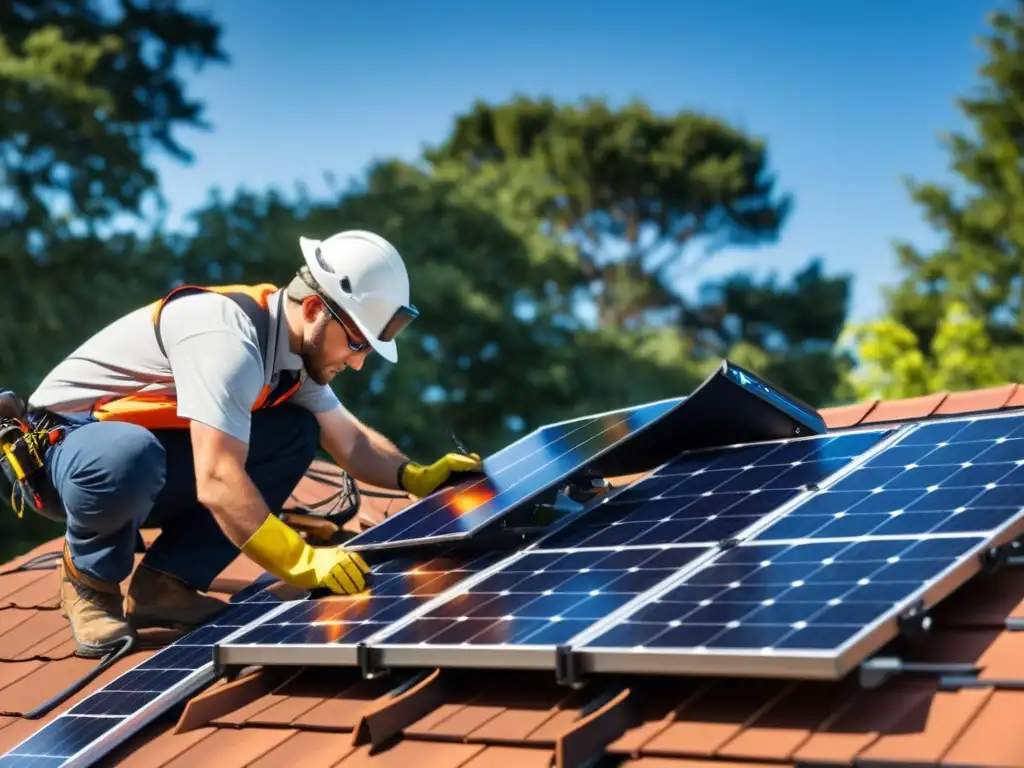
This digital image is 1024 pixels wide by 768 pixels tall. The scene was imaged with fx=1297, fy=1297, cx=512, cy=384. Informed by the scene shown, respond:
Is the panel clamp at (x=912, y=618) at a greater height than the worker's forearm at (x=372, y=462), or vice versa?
the worker's forearm at (x=372, y=462)

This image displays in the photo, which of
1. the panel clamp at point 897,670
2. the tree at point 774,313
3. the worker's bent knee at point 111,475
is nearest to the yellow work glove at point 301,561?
the worker's bent knee at point 111,475

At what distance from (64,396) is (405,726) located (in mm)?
2642

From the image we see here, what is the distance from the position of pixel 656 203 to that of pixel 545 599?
39.1m

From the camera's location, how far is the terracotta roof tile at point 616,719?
3133 millimetres

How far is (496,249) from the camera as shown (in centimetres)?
2748

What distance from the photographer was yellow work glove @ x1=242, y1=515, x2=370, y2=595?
499cm

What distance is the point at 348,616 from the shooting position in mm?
4680

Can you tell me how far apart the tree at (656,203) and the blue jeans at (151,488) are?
1295 inches

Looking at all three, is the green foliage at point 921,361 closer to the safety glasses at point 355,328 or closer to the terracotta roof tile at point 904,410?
the terracotta roof tile at point 904,410

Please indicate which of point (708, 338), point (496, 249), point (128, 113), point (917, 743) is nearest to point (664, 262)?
point (708, 338)

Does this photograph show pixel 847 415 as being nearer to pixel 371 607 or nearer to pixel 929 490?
pixel 929 490

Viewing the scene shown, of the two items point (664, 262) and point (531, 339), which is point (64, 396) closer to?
point (531, 339)

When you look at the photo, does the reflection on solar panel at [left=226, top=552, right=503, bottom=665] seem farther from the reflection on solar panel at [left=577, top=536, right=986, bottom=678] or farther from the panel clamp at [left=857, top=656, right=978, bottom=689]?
the panel clamp at [left=857, top=656, right=978, bottom=689]

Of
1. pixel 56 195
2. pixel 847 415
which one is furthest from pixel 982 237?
pixel 847 415
